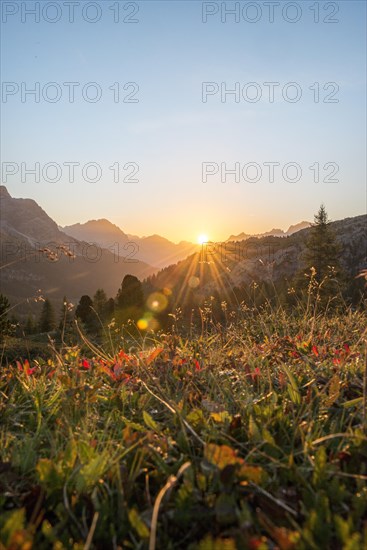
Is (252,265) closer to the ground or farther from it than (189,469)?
farther from it

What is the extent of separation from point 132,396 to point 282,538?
217 cm

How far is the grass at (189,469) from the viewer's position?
1892 millimetres

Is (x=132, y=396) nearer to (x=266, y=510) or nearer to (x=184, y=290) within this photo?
(x=266, y=510)

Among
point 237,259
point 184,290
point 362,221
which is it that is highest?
point 362,221

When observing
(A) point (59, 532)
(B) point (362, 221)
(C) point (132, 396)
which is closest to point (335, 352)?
(C) point (132, 396)

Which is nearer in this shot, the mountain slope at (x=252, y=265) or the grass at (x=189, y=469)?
the grass at (x=189, y=469)

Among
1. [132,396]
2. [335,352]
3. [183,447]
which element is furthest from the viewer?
[335,352]

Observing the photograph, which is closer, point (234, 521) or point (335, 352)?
point (234, 521)

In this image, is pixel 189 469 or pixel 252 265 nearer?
pixel 189 469

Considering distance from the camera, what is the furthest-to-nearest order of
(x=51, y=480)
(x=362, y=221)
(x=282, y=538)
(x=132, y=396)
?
(x=362, y=221), (x=132, y=396), (x=51, y=480), (x=282, y=538)

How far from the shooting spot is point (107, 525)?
2.04m

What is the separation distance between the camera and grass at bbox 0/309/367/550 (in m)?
1.89

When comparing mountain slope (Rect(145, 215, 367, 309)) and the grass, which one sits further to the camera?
mountain slope (Rect(145, 215, 367, 309))

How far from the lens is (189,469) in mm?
2250
